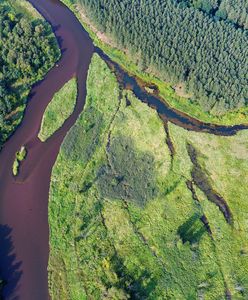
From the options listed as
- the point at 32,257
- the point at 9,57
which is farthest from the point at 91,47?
the point at 32,257

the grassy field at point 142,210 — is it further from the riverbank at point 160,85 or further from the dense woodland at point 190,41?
the dense woodland at point 190,41

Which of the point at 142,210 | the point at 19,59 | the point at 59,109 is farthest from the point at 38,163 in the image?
the point at 19,59

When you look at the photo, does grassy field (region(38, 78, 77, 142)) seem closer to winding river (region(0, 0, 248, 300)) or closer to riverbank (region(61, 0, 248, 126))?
winding river (region(0, 0, 248, 300))

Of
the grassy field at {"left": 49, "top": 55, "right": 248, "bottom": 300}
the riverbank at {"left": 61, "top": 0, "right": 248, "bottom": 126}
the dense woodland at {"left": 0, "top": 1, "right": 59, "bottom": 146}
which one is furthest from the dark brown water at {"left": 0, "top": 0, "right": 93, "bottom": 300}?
the riverbank at {"left": 61, "top": 0, "right": 248, "bottom": 126}

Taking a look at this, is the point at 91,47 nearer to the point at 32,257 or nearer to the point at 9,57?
the point at 9,57

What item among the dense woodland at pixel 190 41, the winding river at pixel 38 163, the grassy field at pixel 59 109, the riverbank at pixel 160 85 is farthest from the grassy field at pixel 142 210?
the dense woodland at pixel 190 41

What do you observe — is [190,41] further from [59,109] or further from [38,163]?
[38,163]

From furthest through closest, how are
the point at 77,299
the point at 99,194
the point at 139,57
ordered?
the point at 139,57, the point at 99,194, the point at 77,299
